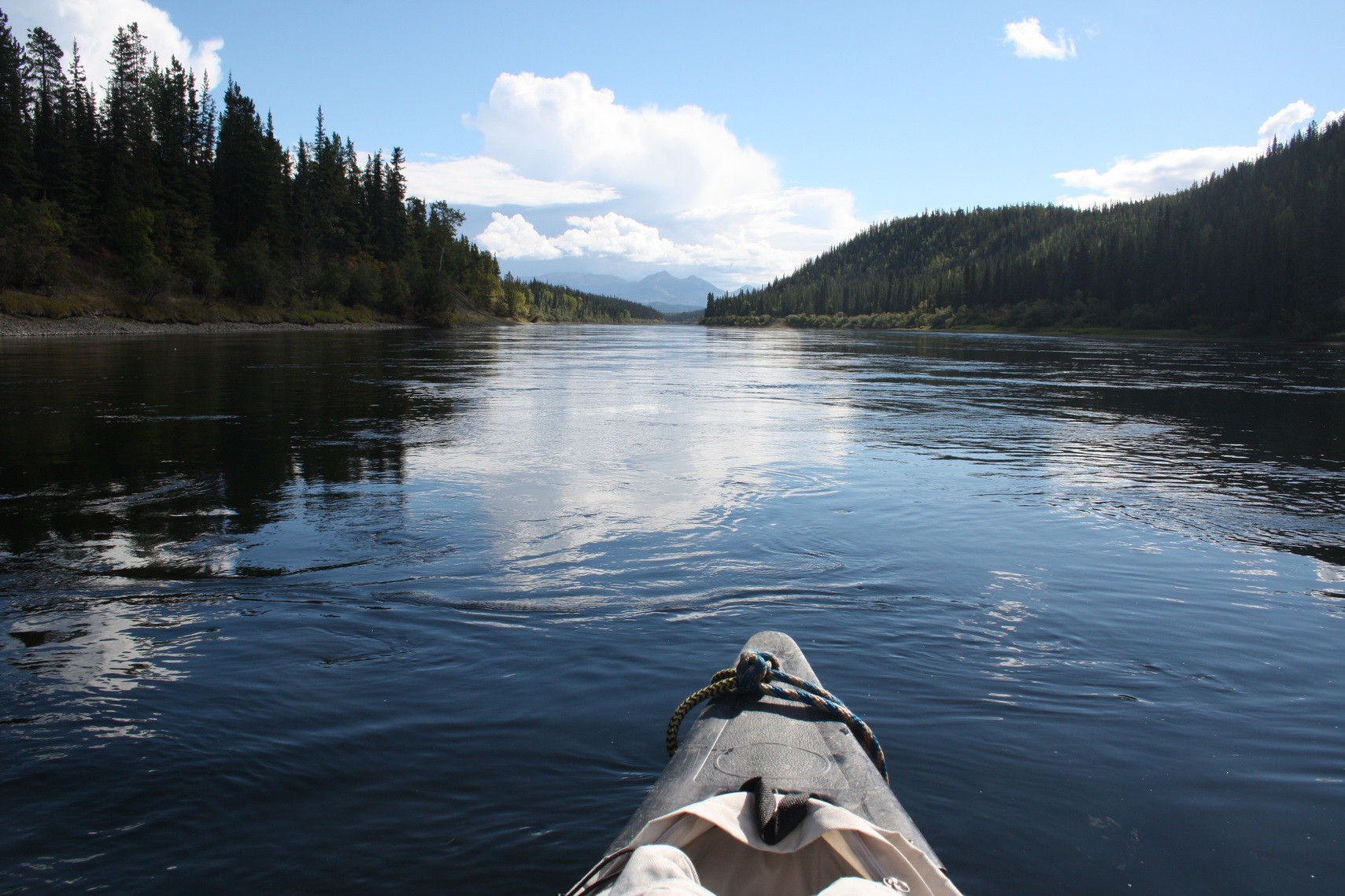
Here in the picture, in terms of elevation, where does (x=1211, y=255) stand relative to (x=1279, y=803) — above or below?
above

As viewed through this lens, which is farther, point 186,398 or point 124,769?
point 186,398

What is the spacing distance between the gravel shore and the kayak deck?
62.5 metres

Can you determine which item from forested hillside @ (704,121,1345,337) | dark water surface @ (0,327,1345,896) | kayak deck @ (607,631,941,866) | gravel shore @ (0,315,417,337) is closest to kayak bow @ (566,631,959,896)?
kayak deck @ (607,631,941,866)

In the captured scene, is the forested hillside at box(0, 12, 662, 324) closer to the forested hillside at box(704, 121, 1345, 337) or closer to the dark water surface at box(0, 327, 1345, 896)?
the dark water surface at box(0, 327, 1345, 896)

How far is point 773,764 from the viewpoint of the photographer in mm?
3053

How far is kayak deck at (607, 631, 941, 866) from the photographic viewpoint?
2768 millimetres

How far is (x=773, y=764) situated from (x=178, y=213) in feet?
322

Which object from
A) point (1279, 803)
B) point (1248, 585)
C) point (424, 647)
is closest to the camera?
point (1279, 803)

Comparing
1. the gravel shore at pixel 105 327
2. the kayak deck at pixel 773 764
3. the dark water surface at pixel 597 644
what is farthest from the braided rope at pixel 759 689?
the gravel shore at pixel 105 327

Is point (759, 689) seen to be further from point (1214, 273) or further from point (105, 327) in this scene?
point (1214, 273)

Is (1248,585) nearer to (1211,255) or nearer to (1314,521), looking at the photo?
(1314,521)

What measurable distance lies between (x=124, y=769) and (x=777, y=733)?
11.4 ft

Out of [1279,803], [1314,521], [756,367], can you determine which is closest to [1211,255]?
[756,367]

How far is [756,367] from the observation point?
135 feet
